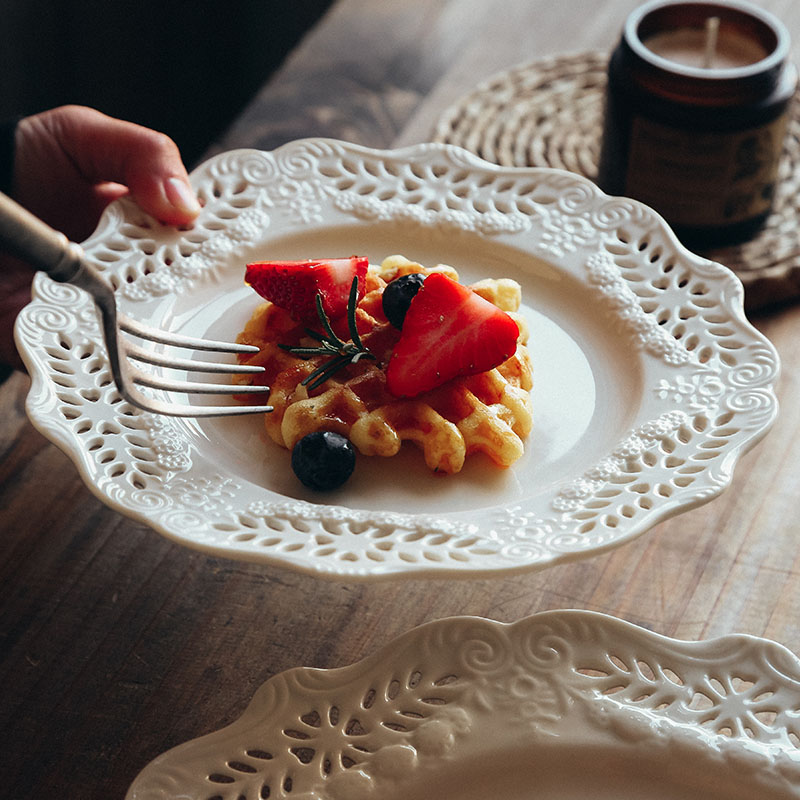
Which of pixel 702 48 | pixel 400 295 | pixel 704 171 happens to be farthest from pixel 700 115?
pixel 400 295

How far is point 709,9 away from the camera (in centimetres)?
182

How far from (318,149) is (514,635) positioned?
87 cm

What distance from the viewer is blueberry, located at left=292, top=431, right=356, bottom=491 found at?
1.21 metres

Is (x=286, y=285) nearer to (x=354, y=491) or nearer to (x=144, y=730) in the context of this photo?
(x=354, y=491)

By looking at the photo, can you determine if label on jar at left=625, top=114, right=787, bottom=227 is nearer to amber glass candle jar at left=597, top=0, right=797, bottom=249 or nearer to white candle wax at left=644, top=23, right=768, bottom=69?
amber glass candle jar at left=597, top=0, right=797, bottom=249

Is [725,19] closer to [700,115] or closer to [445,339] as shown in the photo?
[700,115]

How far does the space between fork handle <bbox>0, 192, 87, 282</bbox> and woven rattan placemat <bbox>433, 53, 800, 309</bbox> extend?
1124 mm

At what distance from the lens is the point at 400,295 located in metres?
1.36

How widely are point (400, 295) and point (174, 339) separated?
300mm

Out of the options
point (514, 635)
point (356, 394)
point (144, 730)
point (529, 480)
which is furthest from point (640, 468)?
point (144, 730)

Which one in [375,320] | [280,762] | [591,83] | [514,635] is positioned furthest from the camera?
[591,83]

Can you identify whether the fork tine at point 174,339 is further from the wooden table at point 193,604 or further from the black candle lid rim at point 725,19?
the black candle lid rim at point 725,19

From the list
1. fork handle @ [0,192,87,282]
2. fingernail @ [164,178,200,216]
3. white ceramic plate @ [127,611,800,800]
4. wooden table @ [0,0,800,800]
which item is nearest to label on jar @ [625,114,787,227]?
wooden table @ [0,0,800,800]

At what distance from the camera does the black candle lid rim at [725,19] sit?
1.64 metres
